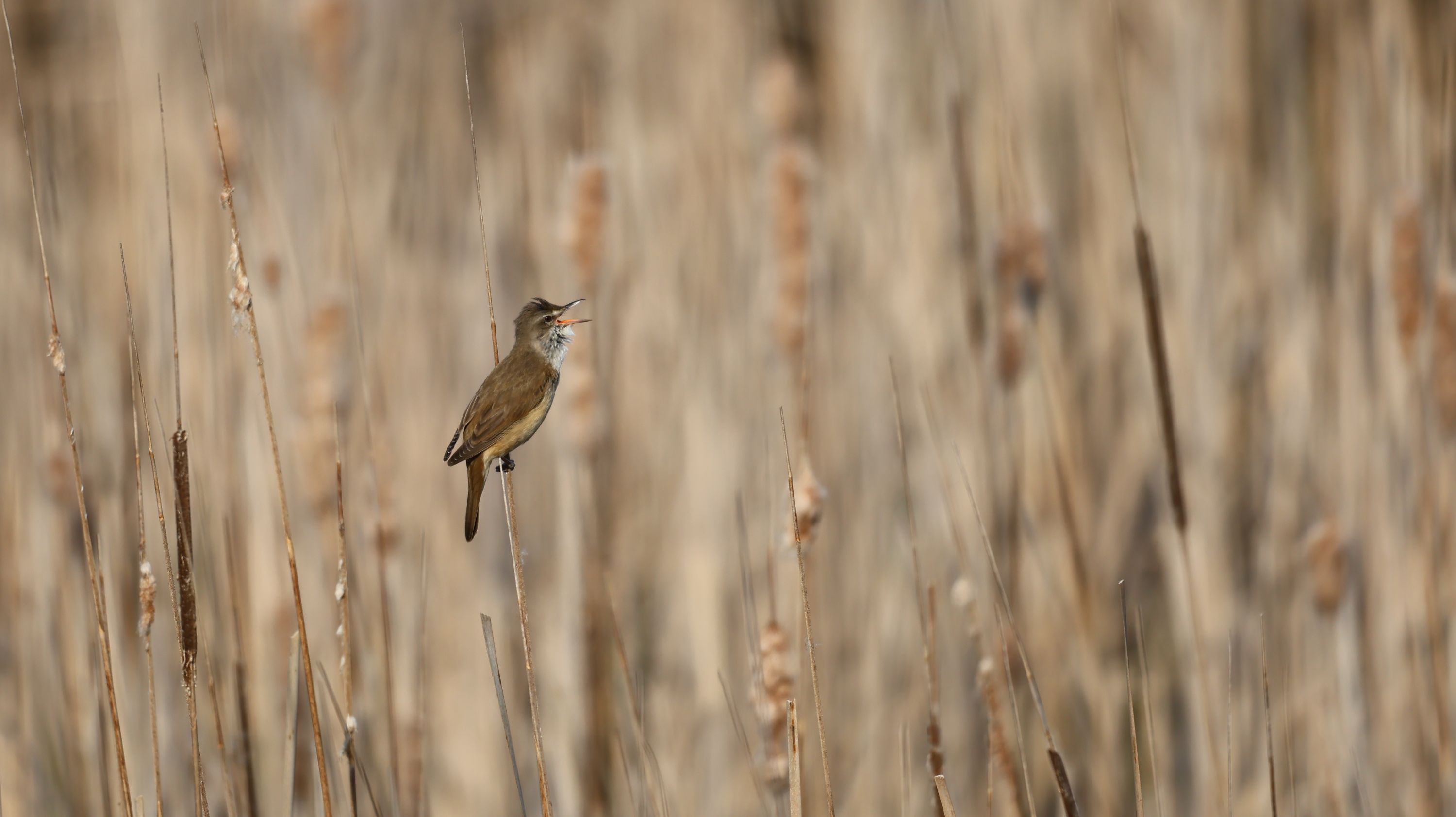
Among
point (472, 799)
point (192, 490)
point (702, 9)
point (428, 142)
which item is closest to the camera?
point (192, 490)

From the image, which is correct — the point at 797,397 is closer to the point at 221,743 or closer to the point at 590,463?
the point at 590,463

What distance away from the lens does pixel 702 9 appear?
2.35m

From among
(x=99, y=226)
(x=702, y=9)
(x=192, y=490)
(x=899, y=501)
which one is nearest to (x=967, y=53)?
(x=702, y=9)

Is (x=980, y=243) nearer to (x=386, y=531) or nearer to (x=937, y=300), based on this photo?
(x=937, y=300)

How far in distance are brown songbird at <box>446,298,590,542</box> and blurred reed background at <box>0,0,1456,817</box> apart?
0.28 meters

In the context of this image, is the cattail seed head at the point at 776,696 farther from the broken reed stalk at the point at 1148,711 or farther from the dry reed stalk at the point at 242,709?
the dry reed stalk at the point at 242,709

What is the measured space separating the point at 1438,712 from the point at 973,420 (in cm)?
82

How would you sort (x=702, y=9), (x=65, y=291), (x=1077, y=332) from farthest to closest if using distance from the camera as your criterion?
(x=702, y=9), (x=1077, y=332), (x=65, y=291)

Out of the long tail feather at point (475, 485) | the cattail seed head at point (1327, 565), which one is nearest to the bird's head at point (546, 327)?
the long tail feather at point (475, 485)

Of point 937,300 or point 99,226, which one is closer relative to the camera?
point 937,300

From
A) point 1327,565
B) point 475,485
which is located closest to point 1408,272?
point 1327,565

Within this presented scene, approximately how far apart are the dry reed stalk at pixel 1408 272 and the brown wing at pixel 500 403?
50.8 inches

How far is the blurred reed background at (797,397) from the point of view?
1.74m

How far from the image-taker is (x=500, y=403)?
113 cm
